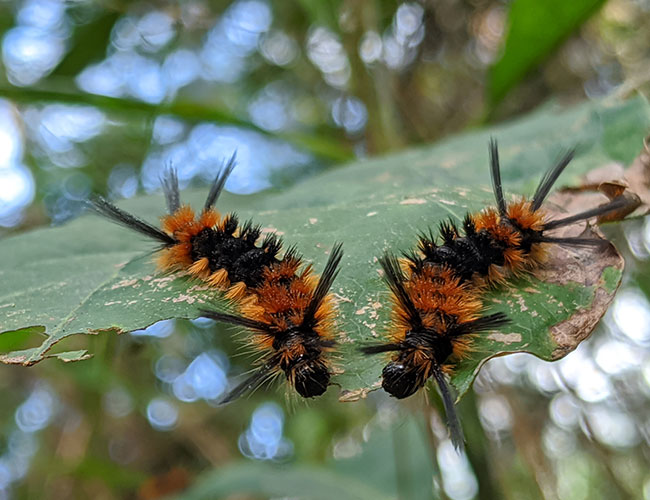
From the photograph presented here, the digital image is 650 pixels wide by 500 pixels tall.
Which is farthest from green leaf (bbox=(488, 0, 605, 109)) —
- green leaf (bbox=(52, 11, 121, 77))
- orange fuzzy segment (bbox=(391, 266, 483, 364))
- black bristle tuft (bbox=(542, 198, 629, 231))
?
green leaf (bbox=(52, 11, 121, 77))

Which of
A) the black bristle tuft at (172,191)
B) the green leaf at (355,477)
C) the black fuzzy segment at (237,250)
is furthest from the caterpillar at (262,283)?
the green leaf at (355,477)

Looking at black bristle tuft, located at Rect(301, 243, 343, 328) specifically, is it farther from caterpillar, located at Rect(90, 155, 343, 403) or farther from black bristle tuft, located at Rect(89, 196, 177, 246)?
black bristle tuft, located at Rect(89, 196, 177, 246)

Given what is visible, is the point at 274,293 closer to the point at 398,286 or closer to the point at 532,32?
the point at 398,286

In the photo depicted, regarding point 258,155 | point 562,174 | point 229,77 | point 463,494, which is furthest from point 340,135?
point 562,174

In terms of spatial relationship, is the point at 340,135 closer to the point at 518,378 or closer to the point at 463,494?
the point at 518,378

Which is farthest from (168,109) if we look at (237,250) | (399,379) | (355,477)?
(355,477)

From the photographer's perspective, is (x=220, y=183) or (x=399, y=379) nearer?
(x=399, y=379)
